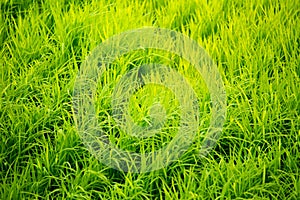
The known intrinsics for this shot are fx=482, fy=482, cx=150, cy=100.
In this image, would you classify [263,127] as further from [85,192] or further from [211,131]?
[85,192]

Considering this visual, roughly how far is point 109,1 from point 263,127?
5.07ft

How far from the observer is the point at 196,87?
2.79 metres

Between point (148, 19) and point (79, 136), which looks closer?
point (79, 136)

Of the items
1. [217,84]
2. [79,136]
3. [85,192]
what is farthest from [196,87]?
[85,192]

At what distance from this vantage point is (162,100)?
269 cm

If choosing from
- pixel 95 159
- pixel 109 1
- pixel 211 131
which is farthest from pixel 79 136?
pixel 109 1

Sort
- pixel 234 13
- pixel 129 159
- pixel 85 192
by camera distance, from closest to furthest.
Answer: pixel 85 192
pixel 129 159
pixel 234 13

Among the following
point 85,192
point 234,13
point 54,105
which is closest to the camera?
point 85,192

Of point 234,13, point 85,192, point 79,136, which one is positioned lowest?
point 85,192

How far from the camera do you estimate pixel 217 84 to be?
2.81 metres

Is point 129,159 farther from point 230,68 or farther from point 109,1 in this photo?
point 109,1

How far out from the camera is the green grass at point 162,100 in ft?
7.86

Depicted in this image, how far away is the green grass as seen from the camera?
2395mm

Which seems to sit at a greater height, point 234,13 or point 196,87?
point 234,13
